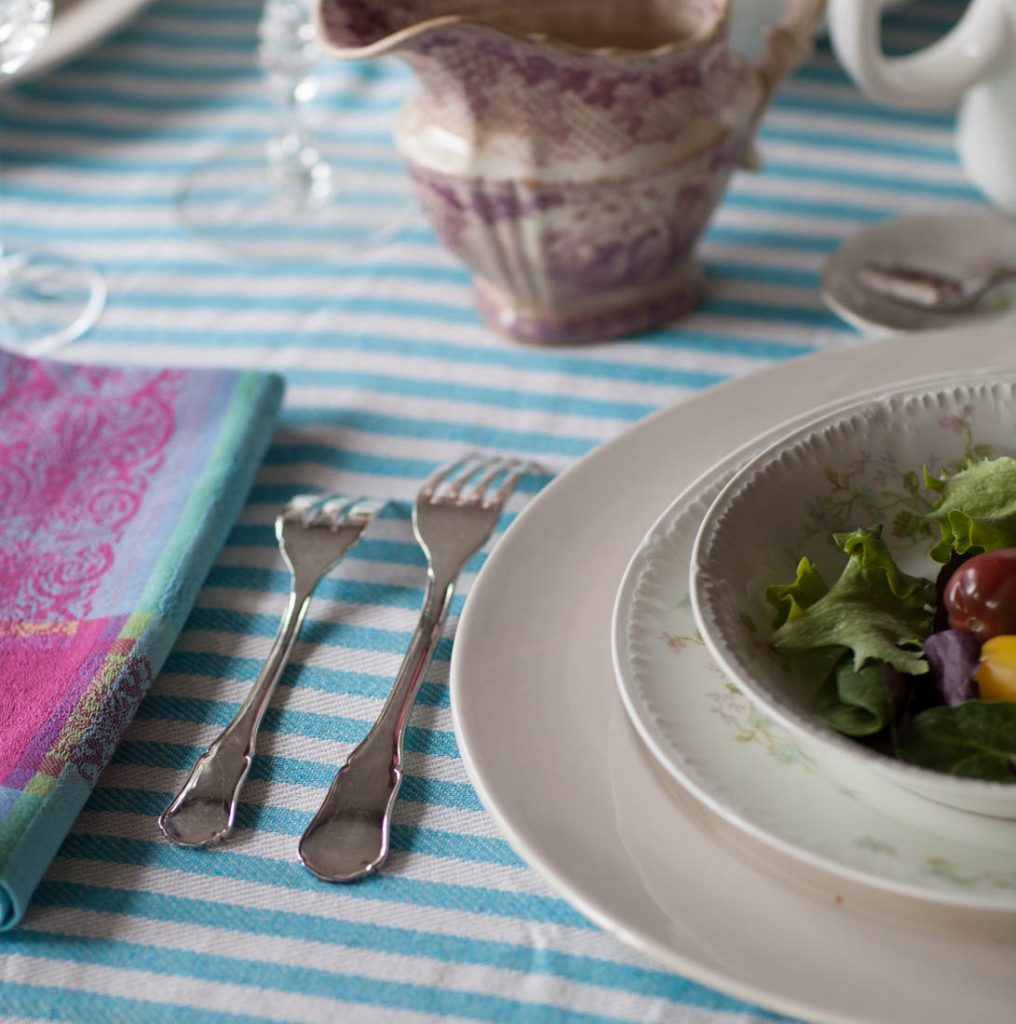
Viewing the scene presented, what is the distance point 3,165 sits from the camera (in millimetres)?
901

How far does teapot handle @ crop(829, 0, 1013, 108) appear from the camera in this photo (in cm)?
66

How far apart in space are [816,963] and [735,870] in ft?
0.11

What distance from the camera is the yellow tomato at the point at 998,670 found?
35cm

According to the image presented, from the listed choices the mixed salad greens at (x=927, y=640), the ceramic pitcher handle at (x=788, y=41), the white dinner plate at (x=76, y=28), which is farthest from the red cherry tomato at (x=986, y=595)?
the white dinner plate at (x=76, y=28)

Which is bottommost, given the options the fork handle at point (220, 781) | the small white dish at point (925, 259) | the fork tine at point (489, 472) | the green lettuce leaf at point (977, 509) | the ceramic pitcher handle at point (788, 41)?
the small white dish at point (925, 259)

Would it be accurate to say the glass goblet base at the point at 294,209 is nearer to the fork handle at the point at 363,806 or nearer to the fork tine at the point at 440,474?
the fork tine at the point at 440,474

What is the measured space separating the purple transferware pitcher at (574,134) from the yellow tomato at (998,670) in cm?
32

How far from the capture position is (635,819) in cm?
36

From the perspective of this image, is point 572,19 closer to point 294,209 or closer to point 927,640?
point 294,209

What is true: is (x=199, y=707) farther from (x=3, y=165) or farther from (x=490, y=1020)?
(x=3, y=165)

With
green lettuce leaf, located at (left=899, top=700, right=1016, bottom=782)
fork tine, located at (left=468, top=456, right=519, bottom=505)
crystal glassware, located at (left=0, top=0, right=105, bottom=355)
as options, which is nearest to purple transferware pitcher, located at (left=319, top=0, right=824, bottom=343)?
fork tine, located at (left=468, top=456, right=519, bottom=505)

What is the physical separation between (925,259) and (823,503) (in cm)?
31

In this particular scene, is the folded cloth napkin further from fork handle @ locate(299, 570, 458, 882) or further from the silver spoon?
the silver spoon

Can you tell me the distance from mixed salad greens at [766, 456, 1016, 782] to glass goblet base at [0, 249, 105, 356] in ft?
1.63
